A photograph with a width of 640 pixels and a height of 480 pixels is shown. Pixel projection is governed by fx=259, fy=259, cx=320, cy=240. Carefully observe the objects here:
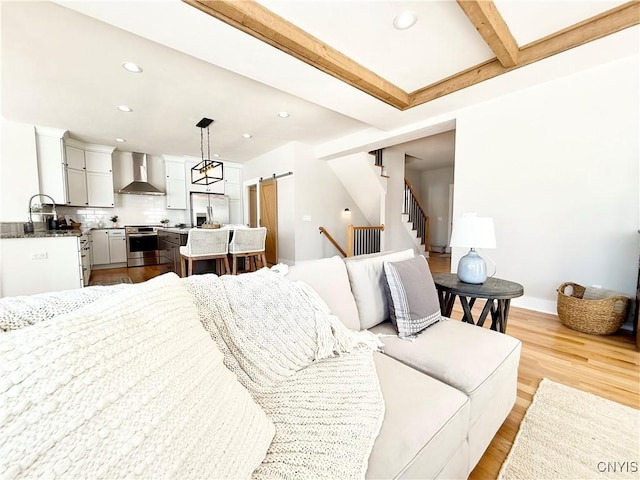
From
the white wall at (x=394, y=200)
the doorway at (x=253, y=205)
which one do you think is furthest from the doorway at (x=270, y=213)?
the white wall at (x=394, y=200)

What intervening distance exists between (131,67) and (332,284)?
10.2 ft

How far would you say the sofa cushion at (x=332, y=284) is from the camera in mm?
1345

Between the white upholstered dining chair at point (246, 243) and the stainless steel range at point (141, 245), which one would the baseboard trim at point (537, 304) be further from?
the stainless steel range at point (141, 245)

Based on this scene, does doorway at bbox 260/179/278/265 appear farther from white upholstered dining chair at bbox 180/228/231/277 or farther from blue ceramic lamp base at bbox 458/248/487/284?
blue ceramic lamp base at bbox 458/248/487/284

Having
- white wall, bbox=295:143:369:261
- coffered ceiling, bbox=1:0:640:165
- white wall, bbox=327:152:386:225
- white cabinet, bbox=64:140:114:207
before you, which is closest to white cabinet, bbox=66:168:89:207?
white cabinet, bbox=64:140:114:207

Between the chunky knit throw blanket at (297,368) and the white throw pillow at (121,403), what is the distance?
11 centimetres

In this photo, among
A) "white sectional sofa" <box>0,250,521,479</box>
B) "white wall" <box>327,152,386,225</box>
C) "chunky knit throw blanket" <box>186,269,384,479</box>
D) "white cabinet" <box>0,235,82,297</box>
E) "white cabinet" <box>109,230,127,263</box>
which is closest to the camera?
"white sectional sofa" <box>0,250,521,479</box>

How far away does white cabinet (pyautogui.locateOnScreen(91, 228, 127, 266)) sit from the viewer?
5.43 meters

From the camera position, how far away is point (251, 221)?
7.21 meters

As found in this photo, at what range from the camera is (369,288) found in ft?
5.15

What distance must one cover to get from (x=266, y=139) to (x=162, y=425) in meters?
5.16

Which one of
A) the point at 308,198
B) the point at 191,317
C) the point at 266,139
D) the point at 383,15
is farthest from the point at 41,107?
the point at 191,317

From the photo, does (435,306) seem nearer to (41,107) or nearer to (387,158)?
(387,158)

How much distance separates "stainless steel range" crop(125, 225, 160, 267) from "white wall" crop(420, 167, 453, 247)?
781 centimetres
